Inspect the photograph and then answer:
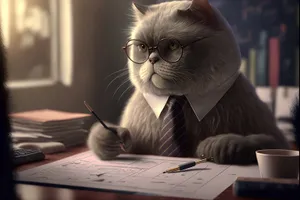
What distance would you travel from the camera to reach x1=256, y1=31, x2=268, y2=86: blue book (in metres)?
0.93

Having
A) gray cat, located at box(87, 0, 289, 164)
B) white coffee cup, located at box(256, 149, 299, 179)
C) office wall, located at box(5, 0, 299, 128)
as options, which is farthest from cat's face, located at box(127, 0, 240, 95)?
white coffee cup, located at box(256, 149, 299, 179)

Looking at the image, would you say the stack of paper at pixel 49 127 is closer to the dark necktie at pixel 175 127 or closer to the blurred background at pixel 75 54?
the blurred background at pixel 75 54

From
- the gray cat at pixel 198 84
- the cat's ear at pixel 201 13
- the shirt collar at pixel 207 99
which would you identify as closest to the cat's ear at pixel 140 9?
the gray cat at pixel 198 84

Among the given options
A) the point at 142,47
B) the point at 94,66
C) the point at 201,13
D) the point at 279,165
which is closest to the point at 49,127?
the point at 94,66

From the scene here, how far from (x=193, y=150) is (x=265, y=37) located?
11.1 inches

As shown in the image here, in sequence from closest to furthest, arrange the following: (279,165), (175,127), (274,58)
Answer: (279,165)
(274,58)
(175,127)

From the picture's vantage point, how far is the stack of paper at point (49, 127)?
1151 millimetres

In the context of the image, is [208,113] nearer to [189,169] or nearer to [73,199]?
[189,169]

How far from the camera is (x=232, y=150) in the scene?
94cm

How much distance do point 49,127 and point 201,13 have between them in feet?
1.50

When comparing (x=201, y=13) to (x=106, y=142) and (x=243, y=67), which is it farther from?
(x=106, y=142)

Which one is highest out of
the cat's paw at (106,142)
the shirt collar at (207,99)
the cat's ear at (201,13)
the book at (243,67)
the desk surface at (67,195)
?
the cat's ear at (201,13)

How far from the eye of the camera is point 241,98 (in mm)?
1014

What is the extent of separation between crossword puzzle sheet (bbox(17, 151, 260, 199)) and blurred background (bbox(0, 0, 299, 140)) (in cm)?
16
